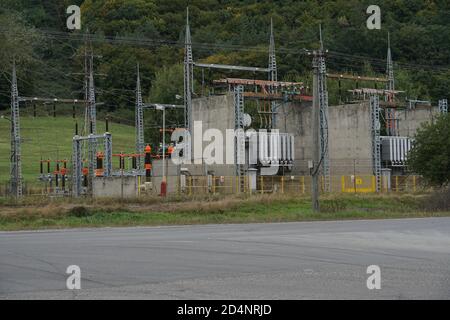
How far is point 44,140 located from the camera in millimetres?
100875

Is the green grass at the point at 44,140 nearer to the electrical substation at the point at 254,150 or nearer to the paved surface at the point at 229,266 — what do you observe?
the electrical substation at the point at 254,150

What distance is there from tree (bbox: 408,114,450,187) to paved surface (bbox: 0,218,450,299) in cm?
2973

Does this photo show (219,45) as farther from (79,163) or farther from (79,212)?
(79,212)

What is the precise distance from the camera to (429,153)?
5366cm

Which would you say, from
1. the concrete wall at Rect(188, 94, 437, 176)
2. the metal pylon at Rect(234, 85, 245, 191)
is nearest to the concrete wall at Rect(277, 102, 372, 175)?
the concrete wall at Rect(188, 94, 437, 176)

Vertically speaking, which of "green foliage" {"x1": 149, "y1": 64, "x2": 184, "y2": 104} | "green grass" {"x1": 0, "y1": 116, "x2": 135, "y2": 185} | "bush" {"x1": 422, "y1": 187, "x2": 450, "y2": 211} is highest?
"green foliage" {"x1": 149, "y1": 64, "x2": 184, "y2": 104}

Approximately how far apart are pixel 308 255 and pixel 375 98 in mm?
47595

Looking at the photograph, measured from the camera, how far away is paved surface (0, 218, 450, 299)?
12.2 meters

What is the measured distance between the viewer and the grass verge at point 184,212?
3531 cm

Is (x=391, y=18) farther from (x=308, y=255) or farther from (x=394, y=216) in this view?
(x=308, y=255)

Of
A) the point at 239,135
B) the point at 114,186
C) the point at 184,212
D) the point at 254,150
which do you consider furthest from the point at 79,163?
the point at 184,212

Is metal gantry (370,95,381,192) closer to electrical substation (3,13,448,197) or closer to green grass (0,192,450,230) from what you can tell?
electrical substation (3,13,448,197)

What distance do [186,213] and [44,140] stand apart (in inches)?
2538
